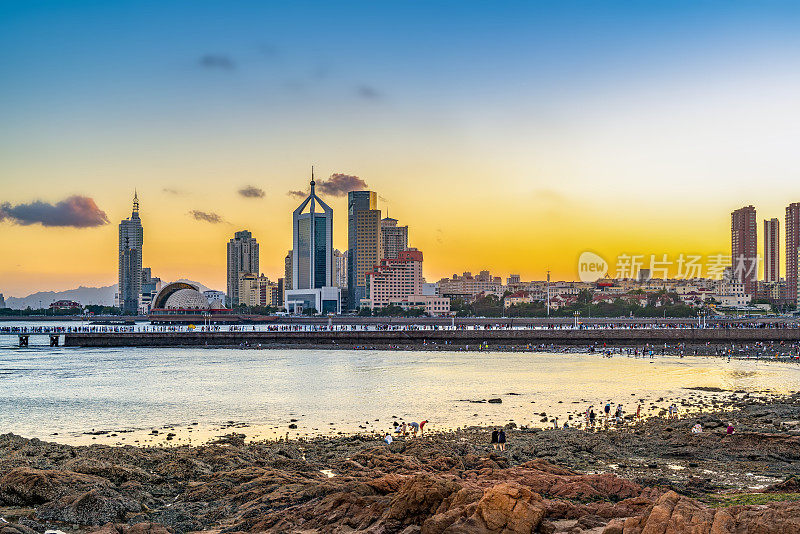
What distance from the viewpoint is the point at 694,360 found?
5772 centimetres

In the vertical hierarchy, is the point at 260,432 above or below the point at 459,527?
below

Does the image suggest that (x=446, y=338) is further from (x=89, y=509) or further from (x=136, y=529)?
(x=136, y=529)

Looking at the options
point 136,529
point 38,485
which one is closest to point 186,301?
point 38,485

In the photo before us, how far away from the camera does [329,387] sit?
41281 millimetres

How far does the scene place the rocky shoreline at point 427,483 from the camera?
37.2ft

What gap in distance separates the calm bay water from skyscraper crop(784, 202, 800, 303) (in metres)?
150

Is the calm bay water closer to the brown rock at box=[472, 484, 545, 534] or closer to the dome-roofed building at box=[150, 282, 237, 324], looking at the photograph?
the brown rock at box=[472, 484, 545, 534]

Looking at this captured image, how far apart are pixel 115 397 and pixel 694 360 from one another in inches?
1767

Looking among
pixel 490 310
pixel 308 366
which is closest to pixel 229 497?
pixel 308 366

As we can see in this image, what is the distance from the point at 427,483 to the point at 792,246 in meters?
207

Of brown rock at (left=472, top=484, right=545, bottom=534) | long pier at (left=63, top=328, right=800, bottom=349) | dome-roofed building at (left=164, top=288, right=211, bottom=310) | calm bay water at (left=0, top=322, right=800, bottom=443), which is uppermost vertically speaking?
dome-roofed building at (left=164, top=288, right=211, bottom=310)

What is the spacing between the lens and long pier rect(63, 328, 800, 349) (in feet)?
228

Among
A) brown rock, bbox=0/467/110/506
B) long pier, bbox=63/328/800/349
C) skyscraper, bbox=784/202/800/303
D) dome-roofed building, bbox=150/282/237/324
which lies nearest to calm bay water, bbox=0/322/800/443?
brown rock, bbox=0/467/110/506

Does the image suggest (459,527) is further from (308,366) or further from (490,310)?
(490,310)
